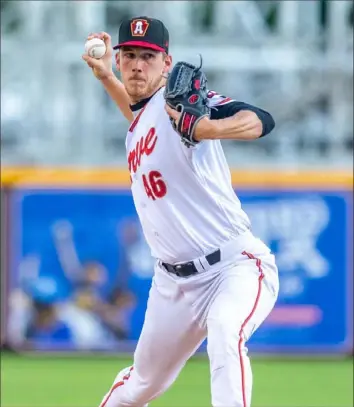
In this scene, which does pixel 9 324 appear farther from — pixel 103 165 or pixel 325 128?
pixel 325 128

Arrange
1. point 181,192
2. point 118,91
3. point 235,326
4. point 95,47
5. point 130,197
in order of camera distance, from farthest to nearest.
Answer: point 130,197 → point 118,91 → point 95,47 → point 181,192 → point 235,326

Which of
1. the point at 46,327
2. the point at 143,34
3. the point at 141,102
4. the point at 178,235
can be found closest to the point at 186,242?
the point at 178,235

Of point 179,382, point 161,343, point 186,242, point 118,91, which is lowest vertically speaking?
point 179,382

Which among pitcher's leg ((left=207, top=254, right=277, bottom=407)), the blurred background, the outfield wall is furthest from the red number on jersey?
the outfield wall

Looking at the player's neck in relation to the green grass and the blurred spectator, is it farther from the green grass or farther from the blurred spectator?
the blurred spectator

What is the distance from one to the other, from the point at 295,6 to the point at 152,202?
8928 millimetres

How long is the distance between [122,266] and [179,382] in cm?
208

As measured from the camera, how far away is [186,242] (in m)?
5.59

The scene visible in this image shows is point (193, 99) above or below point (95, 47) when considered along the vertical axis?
below

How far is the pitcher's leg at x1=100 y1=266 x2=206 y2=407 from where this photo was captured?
5.65 m

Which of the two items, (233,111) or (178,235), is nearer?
(233,111)

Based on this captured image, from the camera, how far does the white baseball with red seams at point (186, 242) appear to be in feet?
18.1

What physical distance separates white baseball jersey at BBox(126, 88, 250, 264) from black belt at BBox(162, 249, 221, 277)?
3cm

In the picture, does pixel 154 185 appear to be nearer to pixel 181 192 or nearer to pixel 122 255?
pixel 181 192
